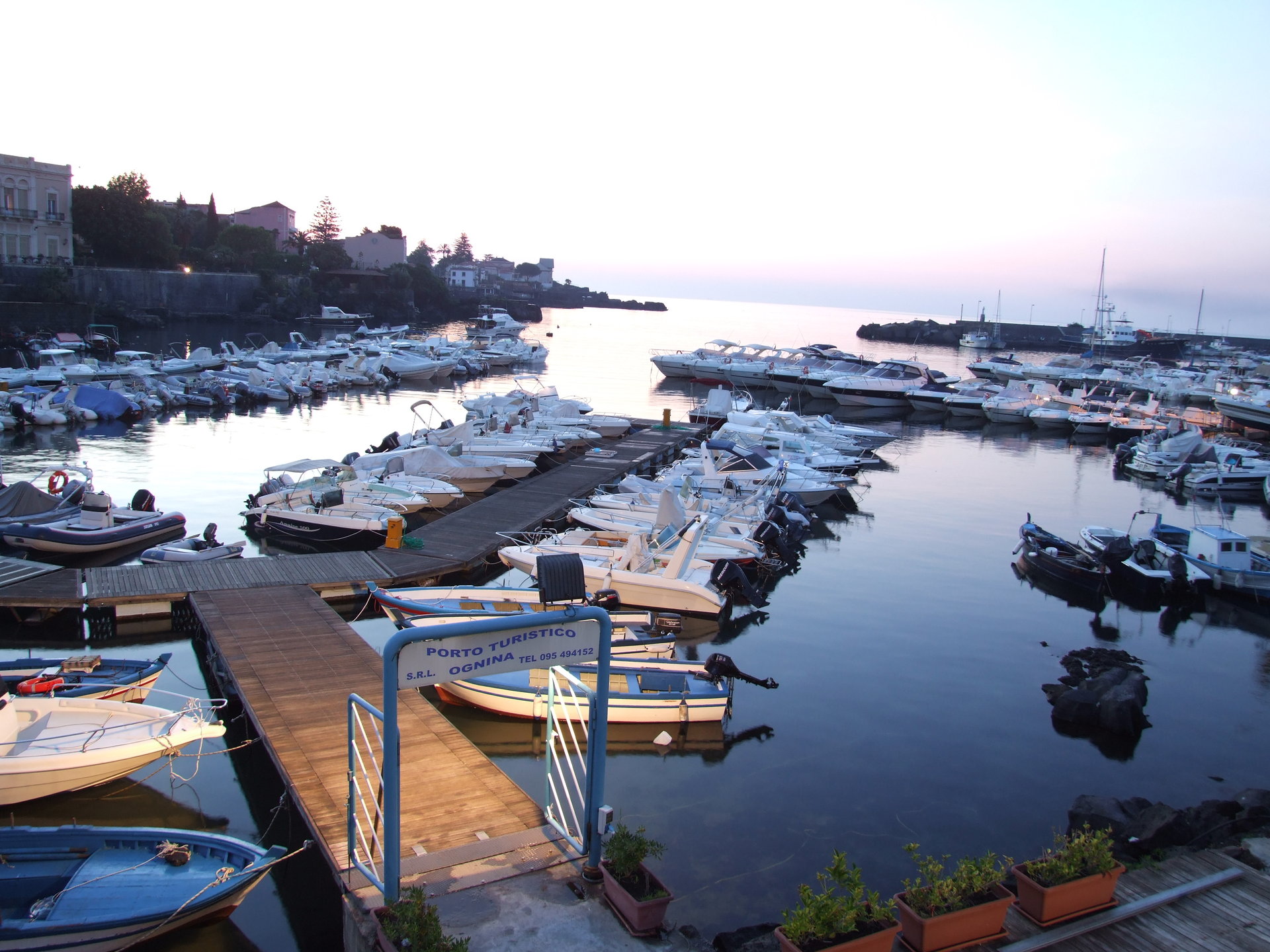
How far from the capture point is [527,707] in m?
14.1

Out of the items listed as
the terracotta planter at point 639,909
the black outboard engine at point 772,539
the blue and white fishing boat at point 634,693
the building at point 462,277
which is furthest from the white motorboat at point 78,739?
the building at point 462,277

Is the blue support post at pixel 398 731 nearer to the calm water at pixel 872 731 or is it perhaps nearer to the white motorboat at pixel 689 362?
the calm water at pixel 872 731

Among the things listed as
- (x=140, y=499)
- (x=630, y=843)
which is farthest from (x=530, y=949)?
(x=140, y=499)

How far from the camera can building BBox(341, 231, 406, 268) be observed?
481ft

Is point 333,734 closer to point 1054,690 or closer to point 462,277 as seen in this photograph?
point 1054,690

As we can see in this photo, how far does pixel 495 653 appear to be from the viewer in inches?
269

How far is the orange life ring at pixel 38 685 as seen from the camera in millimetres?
11750

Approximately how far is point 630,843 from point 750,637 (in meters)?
12.3

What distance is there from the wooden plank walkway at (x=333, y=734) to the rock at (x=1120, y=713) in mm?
11105

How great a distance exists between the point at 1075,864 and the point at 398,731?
5732 mm

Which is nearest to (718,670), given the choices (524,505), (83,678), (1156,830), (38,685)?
(1156,830)

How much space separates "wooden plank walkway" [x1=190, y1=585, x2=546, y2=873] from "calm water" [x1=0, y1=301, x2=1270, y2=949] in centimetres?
130

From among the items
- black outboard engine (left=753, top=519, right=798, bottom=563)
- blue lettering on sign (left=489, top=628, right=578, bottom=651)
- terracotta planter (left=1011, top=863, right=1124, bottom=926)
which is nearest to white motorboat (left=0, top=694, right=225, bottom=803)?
blue lettering on sign (left=489, top=628, right=578, bottom=651)

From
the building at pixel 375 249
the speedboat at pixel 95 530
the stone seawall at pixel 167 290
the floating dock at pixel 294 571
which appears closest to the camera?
the floating dock at pixel 294 571
